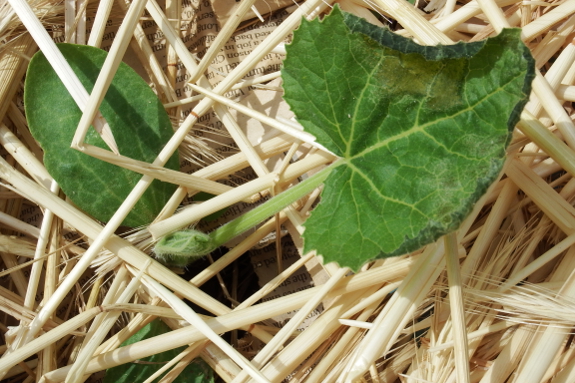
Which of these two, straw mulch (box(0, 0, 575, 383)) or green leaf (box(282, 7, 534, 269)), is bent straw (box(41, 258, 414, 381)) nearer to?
straw mulch (box(0, 0, 575, 383))

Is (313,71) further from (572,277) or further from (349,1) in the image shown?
(572,277)

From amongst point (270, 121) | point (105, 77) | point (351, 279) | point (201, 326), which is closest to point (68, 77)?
point (105, 77)

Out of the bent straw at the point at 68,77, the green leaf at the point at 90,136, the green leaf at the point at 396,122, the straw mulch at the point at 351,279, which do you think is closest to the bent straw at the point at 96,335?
the straw mulch at the point at 351,279

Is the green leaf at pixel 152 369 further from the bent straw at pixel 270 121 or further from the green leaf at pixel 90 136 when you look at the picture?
the bent straw at pixel 270 121

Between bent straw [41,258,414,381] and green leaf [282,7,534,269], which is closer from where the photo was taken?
green leaf [282,7,534,269]

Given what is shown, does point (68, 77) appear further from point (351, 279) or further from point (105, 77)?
point (351, 279)

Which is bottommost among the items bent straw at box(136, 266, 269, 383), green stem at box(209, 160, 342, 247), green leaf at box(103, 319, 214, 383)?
green leaf at box(103, 319, 214, 383)

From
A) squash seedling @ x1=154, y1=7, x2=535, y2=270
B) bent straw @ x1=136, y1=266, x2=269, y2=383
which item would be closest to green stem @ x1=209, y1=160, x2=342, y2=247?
squash seedling @ x1=154, y1=7, x2=535, y2=270
